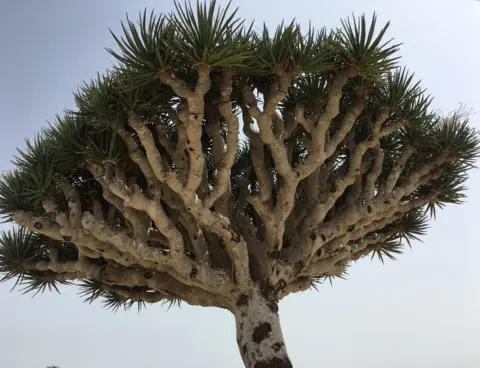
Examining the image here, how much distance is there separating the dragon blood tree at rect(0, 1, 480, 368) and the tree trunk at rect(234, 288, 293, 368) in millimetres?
15

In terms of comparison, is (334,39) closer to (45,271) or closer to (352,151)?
(352,151)

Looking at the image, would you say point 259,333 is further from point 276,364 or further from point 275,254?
point 275,254

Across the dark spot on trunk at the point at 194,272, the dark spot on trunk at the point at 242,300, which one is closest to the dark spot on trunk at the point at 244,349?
the dark spot on trunk at the point at 242,300

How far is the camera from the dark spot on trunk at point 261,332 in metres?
5.86

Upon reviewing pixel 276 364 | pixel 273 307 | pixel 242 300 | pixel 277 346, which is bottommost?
pixel 276 364

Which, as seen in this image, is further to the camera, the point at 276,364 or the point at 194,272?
the point at 194,272

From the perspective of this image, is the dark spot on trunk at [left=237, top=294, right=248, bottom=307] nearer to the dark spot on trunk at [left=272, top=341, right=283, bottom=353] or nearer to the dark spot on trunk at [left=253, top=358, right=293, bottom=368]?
the dark spot on trunk at [left=272, top=341, right=283, bottom=353]

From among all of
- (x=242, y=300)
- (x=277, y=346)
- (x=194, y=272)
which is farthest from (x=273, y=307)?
(x=194, y=272)

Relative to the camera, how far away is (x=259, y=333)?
589cm

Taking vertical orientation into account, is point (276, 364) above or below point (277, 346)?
below

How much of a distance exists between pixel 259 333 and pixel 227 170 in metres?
1.81

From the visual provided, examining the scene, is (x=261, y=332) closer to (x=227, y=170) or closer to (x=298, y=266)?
(x=298, y=266)

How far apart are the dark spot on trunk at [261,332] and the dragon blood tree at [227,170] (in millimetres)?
12

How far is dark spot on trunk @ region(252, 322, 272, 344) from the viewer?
586cm
